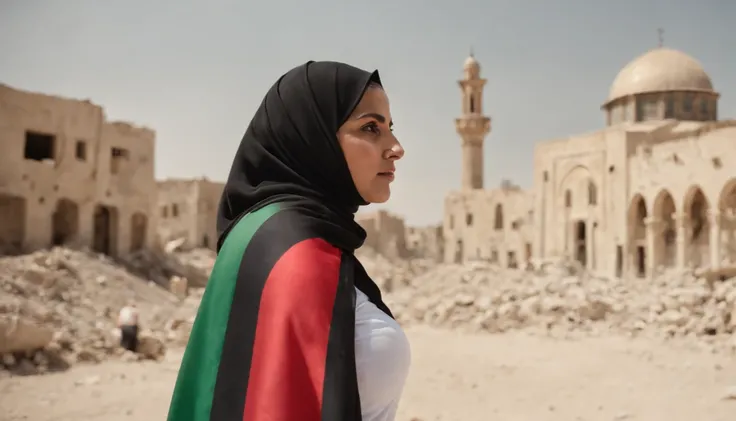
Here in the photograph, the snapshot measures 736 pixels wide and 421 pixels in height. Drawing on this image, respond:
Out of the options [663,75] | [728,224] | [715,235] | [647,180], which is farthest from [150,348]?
[663,75]

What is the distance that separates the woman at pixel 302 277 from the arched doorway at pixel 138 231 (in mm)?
22267

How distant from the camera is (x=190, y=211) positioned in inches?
1315

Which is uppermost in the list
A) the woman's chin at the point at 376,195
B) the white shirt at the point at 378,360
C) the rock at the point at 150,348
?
the woman's chin at the point at 376,195

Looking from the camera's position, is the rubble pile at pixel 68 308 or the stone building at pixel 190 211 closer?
the rubble pile at pixel 68 308

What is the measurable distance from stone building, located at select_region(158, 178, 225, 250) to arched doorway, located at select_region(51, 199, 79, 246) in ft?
41.2

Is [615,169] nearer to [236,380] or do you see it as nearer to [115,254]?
[115,254]

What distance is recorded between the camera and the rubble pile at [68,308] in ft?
34.7

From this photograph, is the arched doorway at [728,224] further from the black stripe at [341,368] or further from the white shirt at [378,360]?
the black stripe at [341,368]

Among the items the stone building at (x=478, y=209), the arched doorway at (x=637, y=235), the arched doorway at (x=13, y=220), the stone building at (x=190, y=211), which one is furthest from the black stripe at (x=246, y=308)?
the stone building at (x=478, y=209)

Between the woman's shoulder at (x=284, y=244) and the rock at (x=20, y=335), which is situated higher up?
the woman's shoulder at (x=284, y=244)

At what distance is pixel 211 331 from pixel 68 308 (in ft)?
48.3

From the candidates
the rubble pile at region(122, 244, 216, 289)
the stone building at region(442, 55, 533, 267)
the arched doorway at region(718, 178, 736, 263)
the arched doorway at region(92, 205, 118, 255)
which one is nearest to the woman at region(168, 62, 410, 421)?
the rubble pile at region(122, 244, 216, 289)

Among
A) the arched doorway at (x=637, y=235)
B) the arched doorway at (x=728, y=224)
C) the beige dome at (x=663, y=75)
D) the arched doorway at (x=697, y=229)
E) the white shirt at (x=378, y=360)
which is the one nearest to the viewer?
the white shirt at (x=378, y=360)

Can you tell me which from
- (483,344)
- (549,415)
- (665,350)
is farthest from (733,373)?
(483,344)
